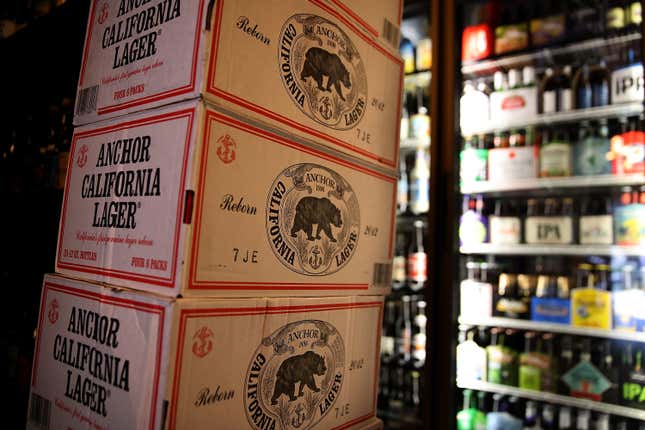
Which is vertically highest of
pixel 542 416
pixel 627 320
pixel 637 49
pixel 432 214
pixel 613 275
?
pixel 637 49

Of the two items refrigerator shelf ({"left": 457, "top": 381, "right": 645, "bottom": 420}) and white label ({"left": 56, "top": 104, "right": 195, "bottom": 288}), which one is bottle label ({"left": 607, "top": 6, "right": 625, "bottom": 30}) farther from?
white label ({"left": 56, "top": 104, "right": 195, "bottom": 288})

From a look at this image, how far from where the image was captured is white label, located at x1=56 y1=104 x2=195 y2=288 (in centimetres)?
67

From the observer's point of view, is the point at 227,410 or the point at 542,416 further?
the point at 542,416

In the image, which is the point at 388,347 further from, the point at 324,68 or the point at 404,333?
the point at 324,68

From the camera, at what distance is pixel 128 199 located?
2.48 feet

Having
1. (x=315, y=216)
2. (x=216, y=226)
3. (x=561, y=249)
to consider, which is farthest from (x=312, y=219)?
(x=561, y=249)

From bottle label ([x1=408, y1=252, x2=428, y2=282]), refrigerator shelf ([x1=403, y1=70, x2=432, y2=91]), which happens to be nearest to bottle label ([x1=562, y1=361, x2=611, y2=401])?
bottle label ([x1=408, y1=252, x2=428, y2=282])

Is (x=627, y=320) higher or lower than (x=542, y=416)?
higher

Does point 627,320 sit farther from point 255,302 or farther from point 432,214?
point 255,302

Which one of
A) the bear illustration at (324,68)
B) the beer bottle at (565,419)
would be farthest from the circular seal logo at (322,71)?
the beer bottle at (565,419)

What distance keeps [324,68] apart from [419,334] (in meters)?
1.71

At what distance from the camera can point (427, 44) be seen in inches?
91.7

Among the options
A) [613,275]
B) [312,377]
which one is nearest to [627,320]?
[613,275]

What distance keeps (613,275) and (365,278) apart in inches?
56.2
